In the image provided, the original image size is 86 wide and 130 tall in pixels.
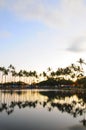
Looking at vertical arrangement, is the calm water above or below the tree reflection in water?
below

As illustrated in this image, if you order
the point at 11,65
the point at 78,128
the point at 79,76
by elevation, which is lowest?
the point at 78,128

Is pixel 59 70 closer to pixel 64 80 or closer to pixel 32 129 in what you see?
pixel 64 80

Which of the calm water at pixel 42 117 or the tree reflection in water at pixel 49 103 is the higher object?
the tree reflection in water at pixel 49 103

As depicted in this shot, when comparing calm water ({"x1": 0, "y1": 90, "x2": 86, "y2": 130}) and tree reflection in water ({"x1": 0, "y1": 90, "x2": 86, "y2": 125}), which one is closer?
calm water ({"x1": 0, "y1": 90, "x2": 86, "y2": 130})

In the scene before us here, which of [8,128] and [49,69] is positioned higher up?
[49,69]

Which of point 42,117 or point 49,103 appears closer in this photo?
point 42,117

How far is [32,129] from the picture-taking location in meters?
17.8

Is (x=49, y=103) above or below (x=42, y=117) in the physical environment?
above

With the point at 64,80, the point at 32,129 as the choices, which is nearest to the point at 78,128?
the point at 32,129

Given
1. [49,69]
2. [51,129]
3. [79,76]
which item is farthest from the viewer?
[49,69]

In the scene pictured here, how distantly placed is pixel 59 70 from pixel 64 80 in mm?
24715

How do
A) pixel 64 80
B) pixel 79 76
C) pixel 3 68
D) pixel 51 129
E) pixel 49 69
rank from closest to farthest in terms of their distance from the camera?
pixel 51 129 → pixel 79 76 → pixel 3 68 → pixel 49 69 → pixel 64 80

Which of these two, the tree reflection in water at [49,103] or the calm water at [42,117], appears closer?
the calm water at [42,117]

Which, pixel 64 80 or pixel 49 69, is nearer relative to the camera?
pixel 49 69
